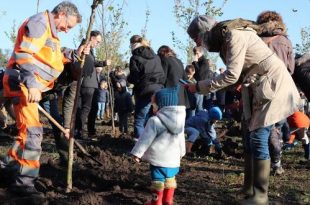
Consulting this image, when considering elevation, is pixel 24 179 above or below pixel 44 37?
below

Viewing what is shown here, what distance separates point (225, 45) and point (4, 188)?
2596 millimetres

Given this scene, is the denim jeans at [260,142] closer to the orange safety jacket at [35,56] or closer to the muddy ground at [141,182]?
the muddy ground at [141,182]

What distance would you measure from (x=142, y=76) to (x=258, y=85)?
12.2 ft

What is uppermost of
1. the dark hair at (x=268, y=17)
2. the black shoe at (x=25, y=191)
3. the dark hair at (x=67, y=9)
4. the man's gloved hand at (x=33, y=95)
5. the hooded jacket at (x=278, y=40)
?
the dark hair at (x=268, y=17)

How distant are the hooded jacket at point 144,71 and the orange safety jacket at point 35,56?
3180mm

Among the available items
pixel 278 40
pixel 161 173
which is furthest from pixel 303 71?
pixel 161 173

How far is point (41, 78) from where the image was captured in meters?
4.68

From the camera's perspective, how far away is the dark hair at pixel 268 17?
17.1ft

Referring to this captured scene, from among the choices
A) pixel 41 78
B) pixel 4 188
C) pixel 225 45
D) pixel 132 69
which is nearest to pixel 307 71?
pixel 225 45

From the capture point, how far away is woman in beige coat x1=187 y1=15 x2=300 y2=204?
4371 millimetres

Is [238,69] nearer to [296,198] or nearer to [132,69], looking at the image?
[296,198]

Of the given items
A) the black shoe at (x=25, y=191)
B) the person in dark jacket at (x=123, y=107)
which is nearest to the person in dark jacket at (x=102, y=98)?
the person in dark jacket at (x=123, y=107)

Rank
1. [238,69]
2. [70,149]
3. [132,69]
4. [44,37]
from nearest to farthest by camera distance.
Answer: [238,69] → [44,37] → [70,149] → [132,69]

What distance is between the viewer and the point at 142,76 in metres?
7.96
